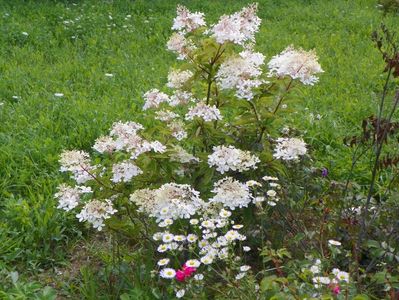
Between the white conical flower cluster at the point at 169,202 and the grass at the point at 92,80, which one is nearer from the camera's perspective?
the white conical flower cluster at the point at 169,202

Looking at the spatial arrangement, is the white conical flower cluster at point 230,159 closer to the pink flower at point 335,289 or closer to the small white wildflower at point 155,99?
the small white wildflower at point 155,99

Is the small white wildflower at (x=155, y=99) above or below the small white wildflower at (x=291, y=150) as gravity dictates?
below

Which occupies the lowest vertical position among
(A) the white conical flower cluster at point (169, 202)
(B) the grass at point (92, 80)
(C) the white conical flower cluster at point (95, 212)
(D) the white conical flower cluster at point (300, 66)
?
(B) the grass at point (92, 80)

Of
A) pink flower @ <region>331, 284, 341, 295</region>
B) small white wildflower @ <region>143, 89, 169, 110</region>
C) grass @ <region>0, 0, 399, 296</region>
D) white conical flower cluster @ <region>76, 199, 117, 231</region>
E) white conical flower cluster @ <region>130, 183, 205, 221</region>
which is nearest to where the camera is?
pink flower @ <region>331, 284, 341, 295</region>

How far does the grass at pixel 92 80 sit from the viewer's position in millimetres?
3270

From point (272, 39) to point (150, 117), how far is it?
4.06 meters

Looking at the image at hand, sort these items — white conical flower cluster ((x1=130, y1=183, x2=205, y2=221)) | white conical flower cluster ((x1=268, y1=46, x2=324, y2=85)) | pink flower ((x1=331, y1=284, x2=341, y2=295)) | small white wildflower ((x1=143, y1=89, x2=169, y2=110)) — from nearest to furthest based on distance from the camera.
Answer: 1. pink flower ((x1=331, y1=284, x2=341, y2=295))
2. white conical flower cluster ((x1=130, y1=183, x2=205, y2=221))
3. white conical flower cluster ((x1=268, y1=46, x2=324, y2=85))
4. small white wildflower ((x1=143, y1=89, x2=169, y2=110))

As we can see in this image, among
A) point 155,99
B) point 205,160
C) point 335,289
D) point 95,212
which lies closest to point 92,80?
point 155,99

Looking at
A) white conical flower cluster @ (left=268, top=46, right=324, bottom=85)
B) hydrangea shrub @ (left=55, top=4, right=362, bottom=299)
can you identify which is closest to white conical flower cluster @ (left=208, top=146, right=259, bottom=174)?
hydrangea shrub @ (left=55, top=4, right=362, bottom=299)

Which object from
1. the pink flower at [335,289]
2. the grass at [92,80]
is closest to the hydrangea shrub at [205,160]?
the grass at [92,80]

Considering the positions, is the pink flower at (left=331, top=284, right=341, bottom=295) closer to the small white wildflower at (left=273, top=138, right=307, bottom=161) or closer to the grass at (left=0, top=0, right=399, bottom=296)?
the small white wildflower at (left=273, top=138, right=307, bottom=161)

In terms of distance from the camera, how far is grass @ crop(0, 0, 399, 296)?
10.7 feet

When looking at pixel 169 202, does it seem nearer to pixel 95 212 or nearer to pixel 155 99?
pixel 95 212

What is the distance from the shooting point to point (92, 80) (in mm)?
5305
